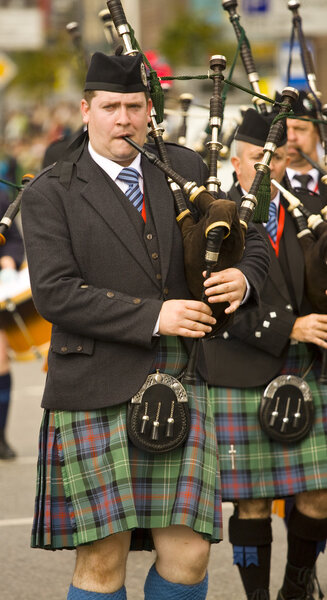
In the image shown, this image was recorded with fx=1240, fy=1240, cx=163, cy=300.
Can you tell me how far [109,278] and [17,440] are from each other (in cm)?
435

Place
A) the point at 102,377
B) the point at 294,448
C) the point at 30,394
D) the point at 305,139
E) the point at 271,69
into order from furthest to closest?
the point at 271,69, the point at 30,394, the point at 305,139, the point at 294,448, the point at 102,377

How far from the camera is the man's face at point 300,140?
5410mm

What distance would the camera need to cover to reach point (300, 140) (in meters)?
5.46

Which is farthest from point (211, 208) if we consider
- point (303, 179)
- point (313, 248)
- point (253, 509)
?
point (303, 179)

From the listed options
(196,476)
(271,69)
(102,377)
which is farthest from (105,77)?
(271,69)

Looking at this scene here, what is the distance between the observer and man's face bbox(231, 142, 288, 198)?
4574 mm

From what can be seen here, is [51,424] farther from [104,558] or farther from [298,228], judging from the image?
[298,228]

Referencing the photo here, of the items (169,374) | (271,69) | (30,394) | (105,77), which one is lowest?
(271,69)

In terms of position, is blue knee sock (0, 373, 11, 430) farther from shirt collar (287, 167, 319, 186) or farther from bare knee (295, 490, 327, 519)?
bare knee (295, 490, 327, 519)

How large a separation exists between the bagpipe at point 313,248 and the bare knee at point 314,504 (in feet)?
1.36

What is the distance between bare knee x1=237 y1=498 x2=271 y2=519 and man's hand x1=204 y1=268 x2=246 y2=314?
1216 mm

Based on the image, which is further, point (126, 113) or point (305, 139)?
point (305, 139)

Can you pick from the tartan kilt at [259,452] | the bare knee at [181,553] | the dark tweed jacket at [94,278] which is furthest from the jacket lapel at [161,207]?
the tartan kilt at [259,452]

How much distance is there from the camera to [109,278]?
3521 millimetres
